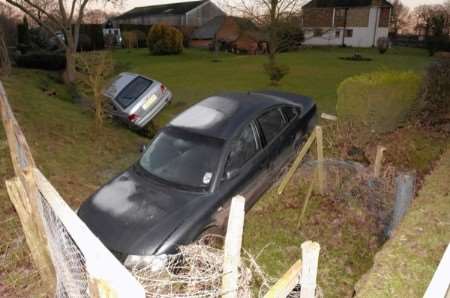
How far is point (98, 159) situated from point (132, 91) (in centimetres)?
274

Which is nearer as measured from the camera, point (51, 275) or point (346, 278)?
point (51, 275)

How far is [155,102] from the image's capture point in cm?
923

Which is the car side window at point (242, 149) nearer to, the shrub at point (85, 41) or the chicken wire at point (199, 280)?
the chicken wire at point (199, 280)

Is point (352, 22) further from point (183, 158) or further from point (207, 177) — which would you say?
point (207, 177)

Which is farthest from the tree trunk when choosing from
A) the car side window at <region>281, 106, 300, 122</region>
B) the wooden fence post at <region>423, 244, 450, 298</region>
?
the wooden fence post at <region>423, 244, 450, 298</region>

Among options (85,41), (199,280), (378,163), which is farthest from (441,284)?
(85,41)

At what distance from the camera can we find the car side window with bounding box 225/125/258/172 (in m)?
4.42

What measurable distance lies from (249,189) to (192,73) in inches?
599

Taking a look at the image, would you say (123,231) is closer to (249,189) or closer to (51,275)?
(51,275)

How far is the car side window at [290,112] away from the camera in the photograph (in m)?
5.74

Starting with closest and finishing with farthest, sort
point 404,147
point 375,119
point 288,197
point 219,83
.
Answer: point 288,197
point 404,147
point 375,119
point 219,83

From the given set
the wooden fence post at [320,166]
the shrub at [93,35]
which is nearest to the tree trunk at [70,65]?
the wooden fence post at [320,166]

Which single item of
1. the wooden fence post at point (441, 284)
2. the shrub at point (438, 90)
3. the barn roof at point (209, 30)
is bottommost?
the wooden fence post at point (441, 284)

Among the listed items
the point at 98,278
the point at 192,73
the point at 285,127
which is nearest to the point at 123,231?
the point at 98,278
